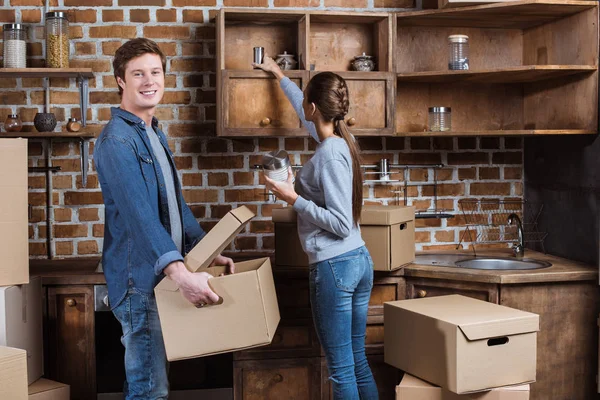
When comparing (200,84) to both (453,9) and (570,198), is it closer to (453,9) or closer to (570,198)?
(453,9)

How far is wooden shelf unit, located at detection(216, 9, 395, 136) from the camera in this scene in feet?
10.2

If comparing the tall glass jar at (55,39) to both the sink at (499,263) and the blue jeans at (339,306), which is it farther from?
the sink at (499,263)

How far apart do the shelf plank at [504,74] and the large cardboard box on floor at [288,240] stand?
2.83 ft

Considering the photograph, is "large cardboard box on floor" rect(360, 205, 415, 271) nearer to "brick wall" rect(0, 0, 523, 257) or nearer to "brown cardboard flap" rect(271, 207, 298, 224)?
"brown cardboard flap" rect(271, 207, 298, 224)

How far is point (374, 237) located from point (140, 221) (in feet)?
3.76

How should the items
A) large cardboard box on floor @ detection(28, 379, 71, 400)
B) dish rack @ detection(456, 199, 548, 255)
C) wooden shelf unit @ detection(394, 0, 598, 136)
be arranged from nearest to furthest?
1. large cardboard box on floor @ detection(28, 379, 71, 400)
2. wooden shelf unit @ detection(394, 0, 598, 136)
3. dish rack @ detection(456, 199, 548, 255)

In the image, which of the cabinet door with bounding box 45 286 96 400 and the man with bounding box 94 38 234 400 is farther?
the cabinet door with bounding box 45 286 96 400

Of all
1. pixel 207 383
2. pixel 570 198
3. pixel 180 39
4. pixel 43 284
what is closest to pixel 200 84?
pixel 180 39

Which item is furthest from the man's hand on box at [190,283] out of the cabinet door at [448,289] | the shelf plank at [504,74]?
the shelf plank at [504,74]

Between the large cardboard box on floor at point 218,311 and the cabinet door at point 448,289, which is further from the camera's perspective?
the cabinet door at point 448,289

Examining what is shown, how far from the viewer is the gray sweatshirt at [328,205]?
246 centimetres

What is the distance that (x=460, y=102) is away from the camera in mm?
3523

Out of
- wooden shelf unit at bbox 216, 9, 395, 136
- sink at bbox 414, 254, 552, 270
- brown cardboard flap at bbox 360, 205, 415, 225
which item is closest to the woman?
brown cardboard flap at bbox 360, 205, 415, 225

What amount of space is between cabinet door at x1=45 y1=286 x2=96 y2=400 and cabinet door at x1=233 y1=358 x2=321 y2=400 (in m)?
0.61
